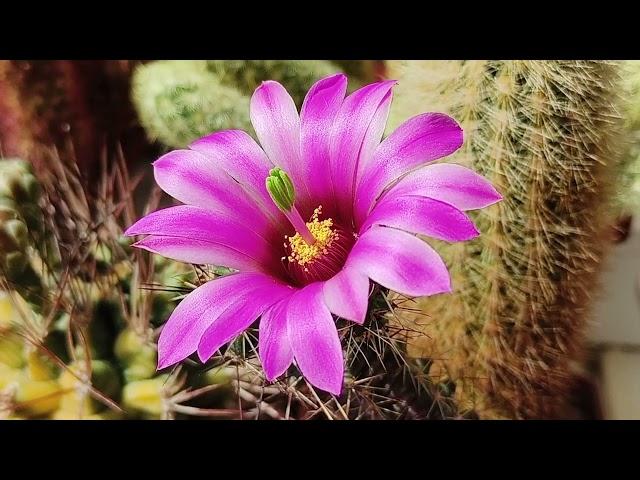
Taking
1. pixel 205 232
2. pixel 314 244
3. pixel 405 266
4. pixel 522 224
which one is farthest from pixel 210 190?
pixel 522 224

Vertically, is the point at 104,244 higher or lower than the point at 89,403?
higher

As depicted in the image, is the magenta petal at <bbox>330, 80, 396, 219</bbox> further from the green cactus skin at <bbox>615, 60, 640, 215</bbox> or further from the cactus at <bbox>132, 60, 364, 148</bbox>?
the green cactus skin at <bbox>615, 60, 640, 215</bbox>

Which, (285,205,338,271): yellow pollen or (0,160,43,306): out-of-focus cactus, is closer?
(285,205,338,271): yellow pollen

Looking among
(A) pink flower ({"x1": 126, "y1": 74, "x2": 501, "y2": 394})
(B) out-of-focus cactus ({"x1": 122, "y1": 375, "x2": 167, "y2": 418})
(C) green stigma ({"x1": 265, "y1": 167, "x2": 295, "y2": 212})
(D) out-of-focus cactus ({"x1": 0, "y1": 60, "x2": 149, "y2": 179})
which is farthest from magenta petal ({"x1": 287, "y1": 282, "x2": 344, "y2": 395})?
(D) out-of-focus cactus ({"x1": 0, "y1": 60, "x2": 149, "y2": 179})

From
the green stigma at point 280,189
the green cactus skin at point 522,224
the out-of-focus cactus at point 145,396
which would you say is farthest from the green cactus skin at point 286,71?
the out-of-focus cactus at point 145,396

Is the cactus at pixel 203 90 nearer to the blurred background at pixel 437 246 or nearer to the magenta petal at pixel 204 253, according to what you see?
the blurred background at pixel 437 246

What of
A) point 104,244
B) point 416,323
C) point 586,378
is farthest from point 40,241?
point 586,378

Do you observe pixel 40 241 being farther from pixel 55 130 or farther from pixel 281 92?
pixel 281 92
